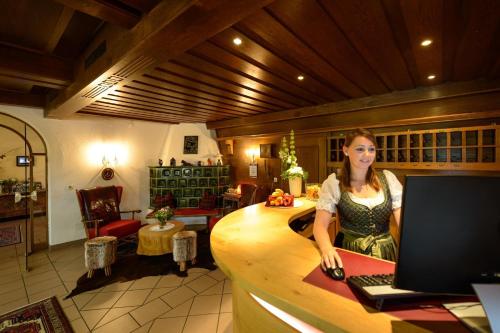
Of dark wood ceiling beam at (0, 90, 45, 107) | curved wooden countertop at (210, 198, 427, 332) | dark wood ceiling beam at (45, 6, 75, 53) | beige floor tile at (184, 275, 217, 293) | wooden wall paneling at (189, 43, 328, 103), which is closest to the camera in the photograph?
curved wooden countertop at (210, 198, 427, 332)

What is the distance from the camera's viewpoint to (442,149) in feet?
10.3

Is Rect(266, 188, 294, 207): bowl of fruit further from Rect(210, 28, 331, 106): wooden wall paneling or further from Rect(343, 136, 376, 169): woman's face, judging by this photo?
Rect(210, 28, 331, 106): wooden wall paneling

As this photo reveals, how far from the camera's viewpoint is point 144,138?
5656mm

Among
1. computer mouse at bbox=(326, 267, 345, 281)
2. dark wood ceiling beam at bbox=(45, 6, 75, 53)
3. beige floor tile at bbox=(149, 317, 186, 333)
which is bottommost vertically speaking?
beige floor tile at bbox=(149, 317, 186, 333)

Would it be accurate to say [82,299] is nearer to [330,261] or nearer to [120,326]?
[120,326]

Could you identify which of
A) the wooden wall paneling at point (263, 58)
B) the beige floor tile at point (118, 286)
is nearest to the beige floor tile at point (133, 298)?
the beige floor tile at point (118, 286)

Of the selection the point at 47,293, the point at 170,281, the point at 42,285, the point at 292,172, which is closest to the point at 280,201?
the point at 292,172

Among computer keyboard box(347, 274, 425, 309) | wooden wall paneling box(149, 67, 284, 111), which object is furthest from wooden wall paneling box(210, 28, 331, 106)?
computer keyboard box(347, 274, 425, 309)

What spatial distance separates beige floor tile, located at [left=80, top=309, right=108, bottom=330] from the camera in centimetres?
237

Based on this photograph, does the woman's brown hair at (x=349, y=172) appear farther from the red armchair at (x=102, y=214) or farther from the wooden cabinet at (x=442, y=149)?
the red armchair at (x=102, y=214)

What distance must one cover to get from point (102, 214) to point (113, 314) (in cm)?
226

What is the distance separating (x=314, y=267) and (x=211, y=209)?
4449 mm

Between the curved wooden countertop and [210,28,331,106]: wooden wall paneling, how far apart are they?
4.89ft

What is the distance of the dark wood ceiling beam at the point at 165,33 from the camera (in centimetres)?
129
